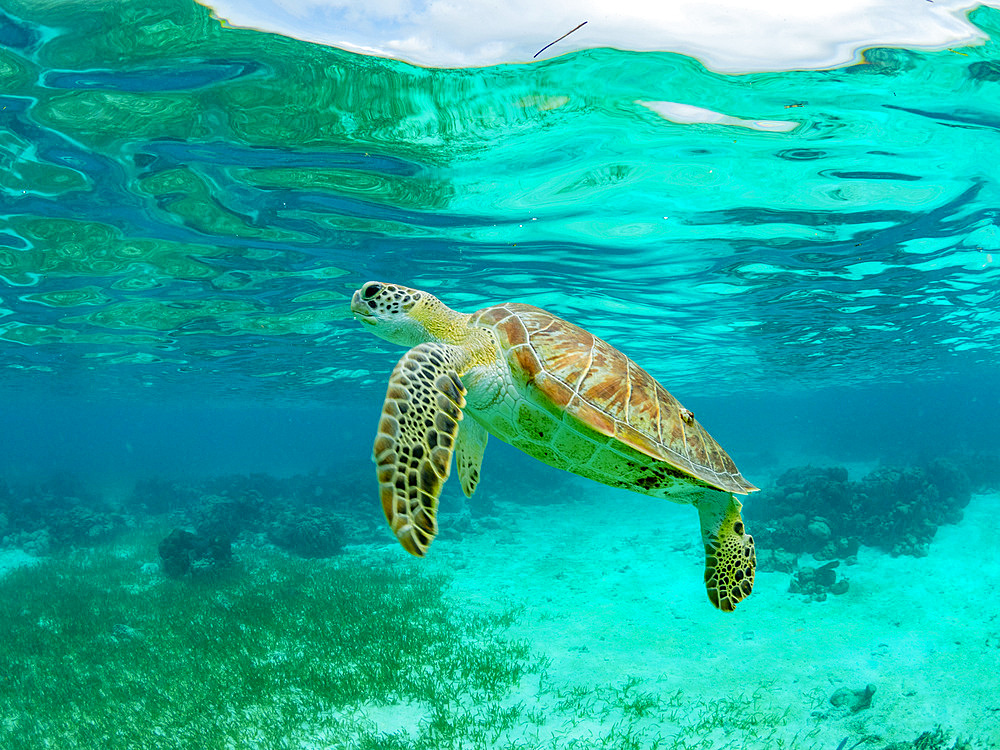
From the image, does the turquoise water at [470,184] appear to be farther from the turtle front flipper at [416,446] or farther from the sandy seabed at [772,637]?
the sandy seabed at [772,637]

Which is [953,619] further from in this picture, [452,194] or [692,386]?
[692,386]

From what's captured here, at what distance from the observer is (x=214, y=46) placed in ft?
21.5

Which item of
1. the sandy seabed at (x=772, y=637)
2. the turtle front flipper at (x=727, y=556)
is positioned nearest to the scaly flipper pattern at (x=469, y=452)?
the turtle front flipper at (x=727, y=556)

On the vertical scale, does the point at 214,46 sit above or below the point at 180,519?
above

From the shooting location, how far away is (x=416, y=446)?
3131 mm

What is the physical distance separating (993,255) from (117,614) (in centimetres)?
2250

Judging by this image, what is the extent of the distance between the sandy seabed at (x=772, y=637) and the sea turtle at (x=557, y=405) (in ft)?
12.5

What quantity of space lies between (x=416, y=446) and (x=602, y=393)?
5.56ft

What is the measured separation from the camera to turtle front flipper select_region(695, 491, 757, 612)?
4766mm

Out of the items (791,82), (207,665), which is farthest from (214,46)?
(207,665)

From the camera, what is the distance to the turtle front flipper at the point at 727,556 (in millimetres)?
4766

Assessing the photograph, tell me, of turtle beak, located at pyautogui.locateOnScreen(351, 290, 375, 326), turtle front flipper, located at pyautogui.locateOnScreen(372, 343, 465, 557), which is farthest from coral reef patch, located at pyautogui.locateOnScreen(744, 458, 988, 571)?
turtle front flipper, located at pyautogui.locateOnScreen(372, 343, 465, 557)

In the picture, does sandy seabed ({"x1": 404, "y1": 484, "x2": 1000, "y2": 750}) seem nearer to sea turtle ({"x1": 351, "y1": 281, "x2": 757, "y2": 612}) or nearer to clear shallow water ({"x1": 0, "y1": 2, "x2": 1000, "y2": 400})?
sea turtle ({"x1": 351, "y1": 281, "x2": 757, "y2": 612})

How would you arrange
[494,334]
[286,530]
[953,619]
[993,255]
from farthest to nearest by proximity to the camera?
[286,530], [993,255], [953,619], [494,334]
